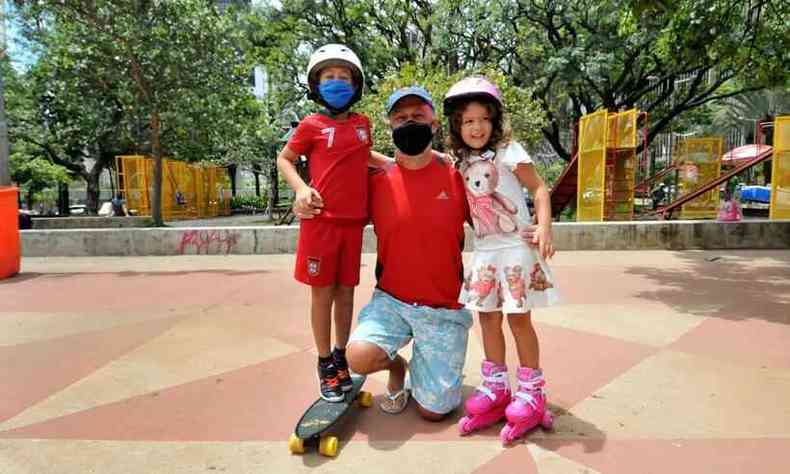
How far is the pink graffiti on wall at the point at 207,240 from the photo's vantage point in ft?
31.0

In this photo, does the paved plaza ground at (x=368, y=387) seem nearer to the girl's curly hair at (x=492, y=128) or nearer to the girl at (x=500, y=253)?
the girl at (x=500, y=253)

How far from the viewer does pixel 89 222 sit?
16.0m

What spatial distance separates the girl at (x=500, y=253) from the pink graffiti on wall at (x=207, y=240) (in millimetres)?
7474

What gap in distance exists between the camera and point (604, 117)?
11477mm

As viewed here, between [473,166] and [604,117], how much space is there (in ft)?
32.7

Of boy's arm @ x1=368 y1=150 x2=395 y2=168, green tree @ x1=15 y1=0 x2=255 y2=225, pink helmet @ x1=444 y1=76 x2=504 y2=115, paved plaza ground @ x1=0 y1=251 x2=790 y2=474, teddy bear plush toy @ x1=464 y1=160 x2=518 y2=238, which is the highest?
Result: green tree @ x1=15 y1=0 x2=255 y2=225

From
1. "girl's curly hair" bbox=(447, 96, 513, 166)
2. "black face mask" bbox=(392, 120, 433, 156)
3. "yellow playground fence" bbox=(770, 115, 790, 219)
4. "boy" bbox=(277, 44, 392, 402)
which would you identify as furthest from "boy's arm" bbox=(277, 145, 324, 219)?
"yellow playground fence" bbox=(770, 115, 790, 219)

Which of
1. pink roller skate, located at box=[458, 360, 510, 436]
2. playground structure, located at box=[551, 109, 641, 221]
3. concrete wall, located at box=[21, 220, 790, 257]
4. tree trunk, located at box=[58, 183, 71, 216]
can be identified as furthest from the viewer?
tree trunk, located at box=[58, 183, 71, 216]

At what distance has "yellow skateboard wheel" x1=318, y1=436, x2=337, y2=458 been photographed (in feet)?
8.20

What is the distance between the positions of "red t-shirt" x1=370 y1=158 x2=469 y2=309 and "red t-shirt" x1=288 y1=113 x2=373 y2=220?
0.16 m

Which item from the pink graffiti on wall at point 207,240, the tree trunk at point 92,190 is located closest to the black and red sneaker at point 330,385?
the pink graffiti on wall at point 207,240

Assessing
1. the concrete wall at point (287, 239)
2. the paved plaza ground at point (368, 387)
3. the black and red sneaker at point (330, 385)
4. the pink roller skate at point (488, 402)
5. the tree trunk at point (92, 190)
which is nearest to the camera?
the paved plaza ground at point (368, 387)

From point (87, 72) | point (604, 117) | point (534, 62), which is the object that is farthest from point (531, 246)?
point (534, 62)

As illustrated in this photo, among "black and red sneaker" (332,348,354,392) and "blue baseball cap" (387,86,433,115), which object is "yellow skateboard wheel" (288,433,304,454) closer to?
"black and red sneaker" (332,348,354,392)
